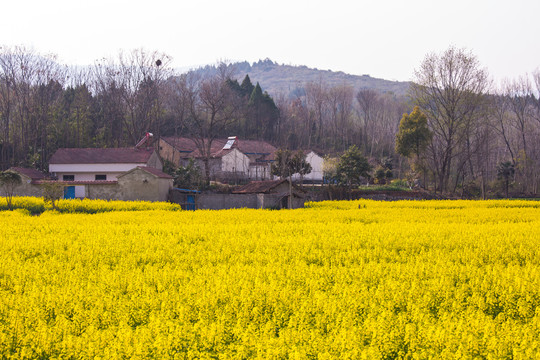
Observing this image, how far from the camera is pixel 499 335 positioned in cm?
705

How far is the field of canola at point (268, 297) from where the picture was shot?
6.89m

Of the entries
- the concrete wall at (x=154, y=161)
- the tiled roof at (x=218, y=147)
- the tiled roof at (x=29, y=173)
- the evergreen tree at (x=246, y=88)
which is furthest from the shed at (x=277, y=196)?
the evergreen tree at (x=246, y=88)

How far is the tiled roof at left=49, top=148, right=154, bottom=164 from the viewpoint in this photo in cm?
4369

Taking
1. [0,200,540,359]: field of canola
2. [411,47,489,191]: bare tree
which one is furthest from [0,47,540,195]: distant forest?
[0,200,540,359]: field of canola

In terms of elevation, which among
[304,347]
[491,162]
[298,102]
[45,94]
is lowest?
[304,347]

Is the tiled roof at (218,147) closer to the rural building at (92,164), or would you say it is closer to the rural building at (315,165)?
the rural building at (315,165)

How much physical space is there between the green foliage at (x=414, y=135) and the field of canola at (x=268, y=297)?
39.1 m

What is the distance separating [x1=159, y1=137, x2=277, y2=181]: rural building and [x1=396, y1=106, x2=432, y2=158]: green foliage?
1464cm

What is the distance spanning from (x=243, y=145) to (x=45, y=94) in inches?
883

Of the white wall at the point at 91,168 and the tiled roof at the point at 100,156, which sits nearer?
the white wall at the point at 91,168

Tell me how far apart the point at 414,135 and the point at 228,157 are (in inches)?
790

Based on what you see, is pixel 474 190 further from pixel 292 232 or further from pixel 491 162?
pixel 292 232

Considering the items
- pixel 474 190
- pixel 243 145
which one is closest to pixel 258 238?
pixel 474 190

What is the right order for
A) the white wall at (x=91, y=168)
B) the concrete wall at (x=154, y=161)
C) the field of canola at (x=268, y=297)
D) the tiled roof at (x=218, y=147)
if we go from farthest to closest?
the tiled roof at (x=218, y=147) < the concrete wall at (x=154, y=161) < the white wall at (x=91, y=168) < the field of canola at (x=268, y=297)
